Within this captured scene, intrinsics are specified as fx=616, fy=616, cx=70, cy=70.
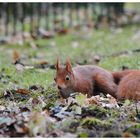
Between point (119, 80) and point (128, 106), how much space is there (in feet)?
3.68

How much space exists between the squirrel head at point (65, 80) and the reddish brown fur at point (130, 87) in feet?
1.83

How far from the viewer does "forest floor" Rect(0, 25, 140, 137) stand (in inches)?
211

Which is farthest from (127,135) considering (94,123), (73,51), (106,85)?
Result: (73,51)

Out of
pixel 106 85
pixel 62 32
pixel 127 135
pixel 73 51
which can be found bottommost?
pixel 127 135

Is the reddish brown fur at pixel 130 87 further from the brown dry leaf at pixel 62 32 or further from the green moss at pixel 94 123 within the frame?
Result: the brown dry leaf at pixel 62 32

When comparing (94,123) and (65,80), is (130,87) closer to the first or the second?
(65,80)

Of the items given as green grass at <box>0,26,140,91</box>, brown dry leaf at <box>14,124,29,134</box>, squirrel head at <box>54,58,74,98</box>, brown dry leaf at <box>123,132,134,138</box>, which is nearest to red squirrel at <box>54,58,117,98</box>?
squirrel head at <box>54,58,74,98</box>

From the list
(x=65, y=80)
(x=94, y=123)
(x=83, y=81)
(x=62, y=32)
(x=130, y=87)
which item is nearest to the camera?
(x=94, y=123)

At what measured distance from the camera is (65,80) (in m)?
7.02

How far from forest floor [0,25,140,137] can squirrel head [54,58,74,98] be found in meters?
0.17

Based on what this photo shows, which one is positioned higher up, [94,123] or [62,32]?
[62,32]

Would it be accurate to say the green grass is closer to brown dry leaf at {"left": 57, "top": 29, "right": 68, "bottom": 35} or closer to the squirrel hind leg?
brown dry leaf at {"left": 57, "top": 29, "right": 68, "bottom": 35}

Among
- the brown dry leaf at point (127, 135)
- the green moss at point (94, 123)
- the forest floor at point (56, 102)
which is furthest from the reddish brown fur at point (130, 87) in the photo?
the brown dry leaf at point (127, 135)

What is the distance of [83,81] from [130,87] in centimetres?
69
